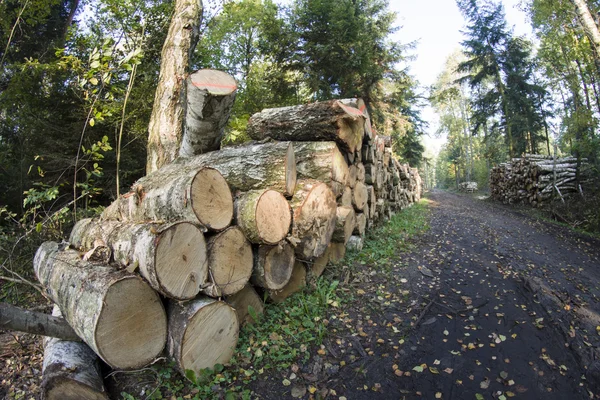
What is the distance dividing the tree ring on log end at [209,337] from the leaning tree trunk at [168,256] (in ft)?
0.70

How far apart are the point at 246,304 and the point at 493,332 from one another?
2446 millimetres

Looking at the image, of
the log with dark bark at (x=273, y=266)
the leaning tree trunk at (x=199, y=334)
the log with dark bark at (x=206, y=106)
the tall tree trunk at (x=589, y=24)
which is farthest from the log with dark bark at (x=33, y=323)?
the tall tree trunk at (x=589, y=24)

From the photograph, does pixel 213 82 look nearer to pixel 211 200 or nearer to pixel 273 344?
pixel 211 200

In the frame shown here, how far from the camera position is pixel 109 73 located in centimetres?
374

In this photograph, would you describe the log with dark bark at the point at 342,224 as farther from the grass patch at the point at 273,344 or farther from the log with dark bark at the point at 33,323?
the log with dark bark at the point at 33,323

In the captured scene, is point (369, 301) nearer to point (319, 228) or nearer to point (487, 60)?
point (319, 228)

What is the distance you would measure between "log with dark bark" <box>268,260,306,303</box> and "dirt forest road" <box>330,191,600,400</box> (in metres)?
0.93

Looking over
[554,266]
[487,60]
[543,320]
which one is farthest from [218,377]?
[487,60]

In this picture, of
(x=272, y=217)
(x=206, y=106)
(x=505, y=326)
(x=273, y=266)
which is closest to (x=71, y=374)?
(x=273, y=266)

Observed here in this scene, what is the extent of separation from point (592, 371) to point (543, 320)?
27.0 inches

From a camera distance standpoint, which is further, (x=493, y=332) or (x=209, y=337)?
(x=493, y=332)

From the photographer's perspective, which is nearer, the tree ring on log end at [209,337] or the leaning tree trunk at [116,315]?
the leaning tree trunk at [116,315]

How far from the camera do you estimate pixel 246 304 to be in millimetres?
3031

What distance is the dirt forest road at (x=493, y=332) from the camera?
2303 millimetres
